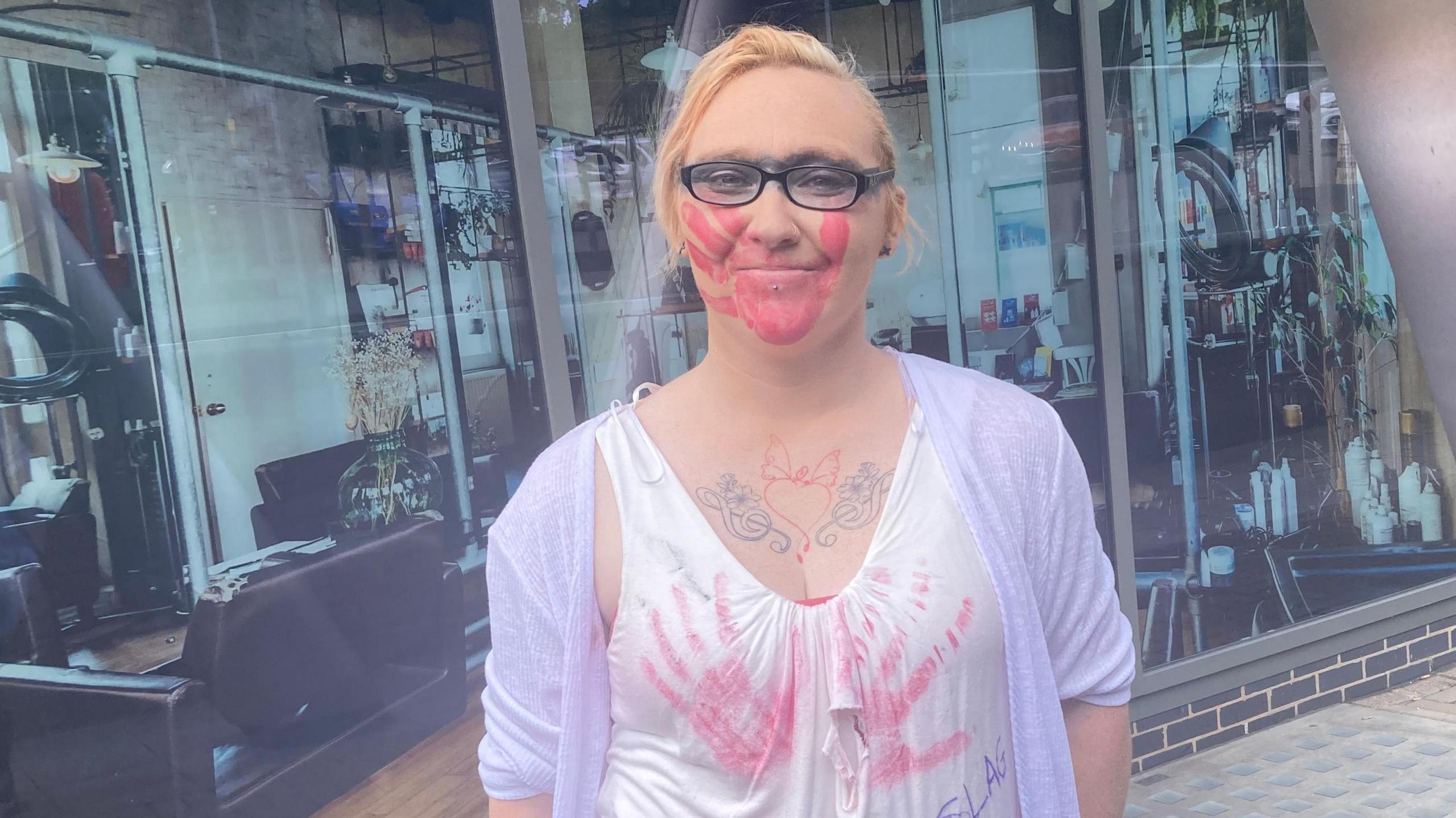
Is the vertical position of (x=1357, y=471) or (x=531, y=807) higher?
(x=531, y=807)

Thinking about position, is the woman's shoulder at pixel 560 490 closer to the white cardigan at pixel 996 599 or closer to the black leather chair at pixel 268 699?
the white cardigan at pixel 996 599

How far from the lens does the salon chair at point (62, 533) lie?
2.44m

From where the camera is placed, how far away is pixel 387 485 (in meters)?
2.99

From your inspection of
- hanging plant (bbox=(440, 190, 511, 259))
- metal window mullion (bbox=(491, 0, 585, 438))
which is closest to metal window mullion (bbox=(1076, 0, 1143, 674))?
metal window mullion (bbox=(491, 0, 585, 438))

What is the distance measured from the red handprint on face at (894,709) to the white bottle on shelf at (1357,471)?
3.81m

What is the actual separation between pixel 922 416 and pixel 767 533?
239 millimetres

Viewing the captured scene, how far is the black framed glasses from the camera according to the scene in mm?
1228

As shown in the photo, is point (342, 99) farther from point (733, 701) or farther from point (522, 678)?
point (733, 701)

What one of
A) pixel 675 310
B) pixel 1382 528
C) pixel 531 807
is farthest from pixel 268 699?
pixel 1382 528

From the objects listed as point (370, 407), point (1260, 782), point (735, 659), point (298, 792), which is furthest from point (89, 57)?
point (1260, 782)

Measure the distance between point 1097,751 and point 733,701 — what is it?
0.51 m

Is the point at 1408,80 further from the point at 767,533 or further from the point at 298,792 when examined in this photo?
the point at 298,792

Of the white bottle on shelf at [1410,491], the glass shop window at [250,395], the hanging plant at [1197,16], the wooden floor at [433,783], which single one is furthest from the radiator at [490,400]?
the white bottle on shelf at [1410,491]

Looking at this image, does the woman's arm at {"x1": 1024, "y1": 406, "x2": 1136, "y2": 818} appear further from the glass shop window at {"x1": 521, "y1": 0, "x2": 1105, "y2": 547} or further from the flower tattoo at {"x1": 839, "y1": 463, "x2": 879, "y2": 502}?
the glass shop window at {"x1": 521, "y1": 0, "x2": 1105, "y2": 547}
